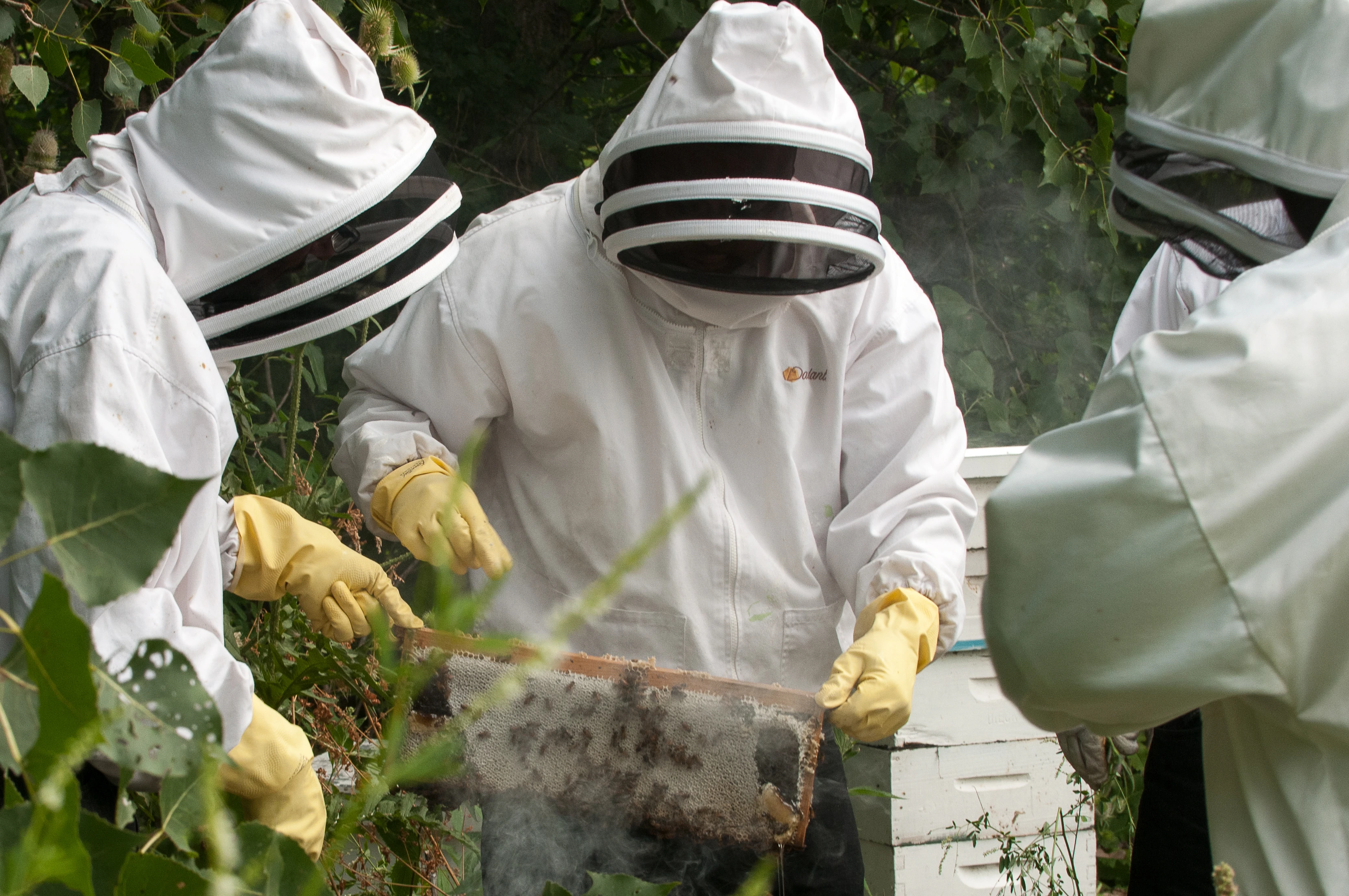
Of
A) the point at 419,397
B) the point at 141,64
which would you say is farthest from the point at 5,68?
the point at 419,397

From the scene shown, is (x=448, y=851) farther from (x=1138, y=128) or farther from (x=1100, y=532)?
(x=1138, y=128)

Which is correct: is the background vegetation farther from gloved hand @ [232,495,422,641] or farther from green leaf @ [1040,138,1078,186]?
gloved hand @ [232,495,422,641]

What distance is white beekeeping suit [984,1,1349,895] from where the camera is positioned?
92cm

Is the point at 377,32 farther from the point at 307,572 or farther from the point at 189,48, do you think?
the point at 307,572

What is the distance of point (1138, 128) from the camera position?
4.58 ft

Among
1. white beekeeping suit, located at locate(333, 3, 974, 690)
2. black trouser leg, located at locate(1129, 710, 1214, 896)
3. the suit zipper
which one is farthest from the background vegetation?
black trouser leg, located at locate(1129, 710, 1214, 896)

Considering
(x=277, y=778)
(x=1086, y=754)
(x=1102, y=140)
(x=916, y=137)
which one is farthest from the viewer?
(x=916, y=137)

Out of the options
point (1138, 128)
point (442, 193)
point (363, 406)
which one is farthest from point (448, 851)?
point (1138, 128)

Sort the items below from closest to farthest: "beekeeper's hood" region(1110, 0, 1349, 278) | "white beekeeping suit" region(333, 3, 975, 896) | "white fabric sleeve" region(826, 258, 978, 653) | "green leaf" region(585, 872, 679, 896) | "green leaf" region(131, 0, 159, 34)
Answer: "green leaf" region(585, 872, 679, 896), "beekeeper's hood" region(1110, 0, 1349, 278), "white beekeeping suit" region(333, 3, 975, 896), "white fabric sleeve" region(826, 258, 978, 653), "green leaf" region(131, 0, 159, 34)

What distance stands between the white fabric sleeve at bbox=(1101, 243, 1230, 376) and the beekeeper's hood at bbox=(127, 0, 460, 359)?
181 cm

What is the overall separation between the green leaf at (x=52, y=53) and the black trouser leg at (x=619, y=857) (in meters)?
1.79

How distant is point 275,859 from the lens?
1.73 ft

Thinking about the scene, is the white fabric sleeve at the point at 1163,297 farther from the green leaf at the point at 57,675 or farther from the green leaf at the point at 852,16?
the green leaf at the point at 57,675

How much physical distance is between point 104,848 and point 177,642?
89 centimetres
